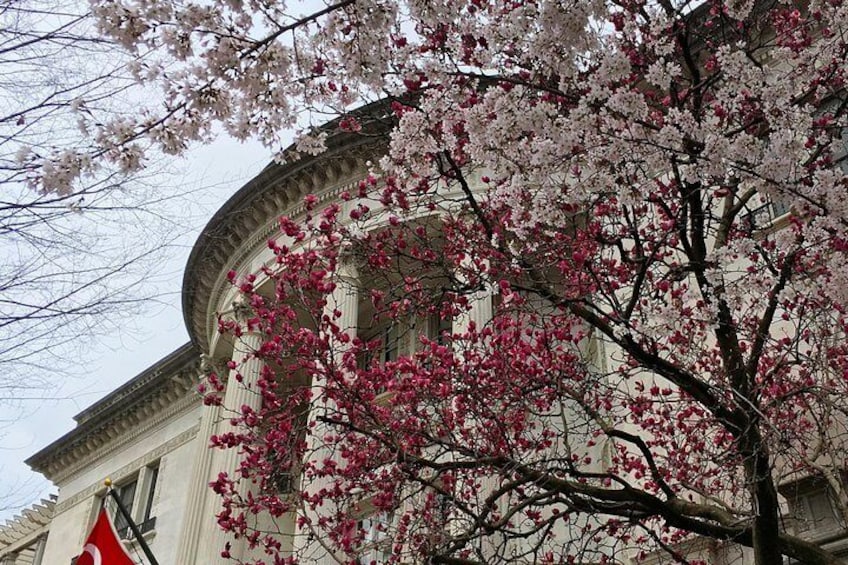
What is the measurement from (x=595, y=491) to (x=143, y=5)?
598cm

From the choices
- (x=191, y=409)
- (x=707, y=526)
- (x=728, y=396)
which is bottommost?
(x=707, y=526)

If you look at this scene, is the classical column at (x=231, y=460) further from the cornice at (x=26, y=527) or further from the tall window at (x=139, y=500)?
the cornice at (x=26, y=527)

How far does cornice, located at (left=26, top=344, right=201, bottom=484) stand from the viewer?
28.8 m

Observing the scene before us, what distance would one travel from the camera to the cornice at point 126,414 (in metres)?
28.8

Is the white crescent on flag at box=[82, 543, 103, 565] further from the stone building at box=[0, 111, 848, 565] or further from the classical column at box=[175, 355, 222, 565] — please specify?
the classical column at box=[175, 355, 222, 565]

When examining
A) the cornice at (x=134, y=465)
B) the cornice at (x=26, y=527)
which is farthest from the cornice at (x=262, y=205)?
the cornice at (x=26, y=527)

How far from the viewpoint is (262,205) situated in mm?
21453

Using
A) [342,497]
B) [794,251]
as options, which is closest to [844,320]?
[794,251]

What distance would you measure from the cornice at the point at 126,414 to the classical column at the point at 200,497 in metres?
3.57

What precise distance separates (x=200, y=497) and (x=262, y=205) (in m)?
7.83

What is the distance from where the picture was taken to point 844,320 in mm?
8977

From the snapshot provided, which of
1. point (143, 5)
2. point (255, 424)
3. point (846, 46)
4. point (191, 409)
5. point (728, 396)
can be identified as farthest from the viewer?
point (191, 409)

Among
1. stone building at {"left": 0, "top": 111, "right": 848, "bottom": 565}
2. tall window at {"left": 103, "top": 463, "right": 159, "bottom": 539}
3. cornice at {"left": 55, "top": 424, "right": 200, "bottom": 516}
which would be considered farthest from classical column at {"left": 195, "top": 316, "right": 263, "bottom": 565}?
tall window at {"left": 103, "top": 463, "right": 159, "bottom": 539}

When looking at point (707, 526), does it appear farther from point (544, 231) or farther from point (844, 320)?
point (544, 231)
